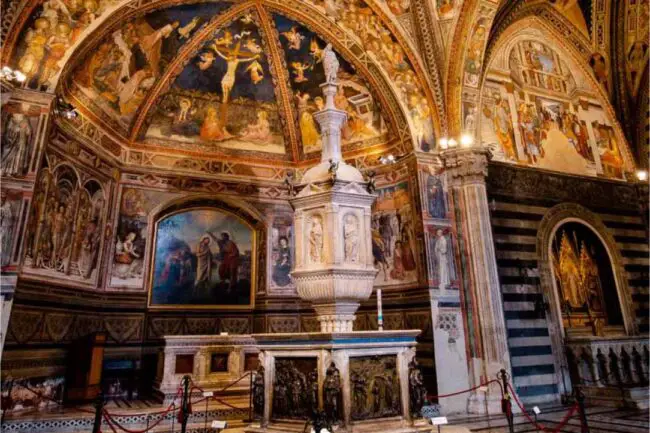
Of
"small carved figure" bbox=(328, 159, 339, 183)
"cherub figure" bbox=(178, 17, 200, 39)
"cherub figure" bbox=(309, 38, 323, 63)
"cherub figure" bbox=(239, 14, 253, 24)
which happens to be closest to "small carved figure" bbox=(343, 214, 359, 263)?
"small carved figure" bbox=(328, 159, 339, 183)

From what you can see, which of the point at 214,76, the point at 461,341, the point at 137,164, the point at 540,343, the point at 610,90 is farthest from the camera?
the point at 610,90

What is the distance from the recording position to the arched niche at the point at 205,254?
36.8 feet

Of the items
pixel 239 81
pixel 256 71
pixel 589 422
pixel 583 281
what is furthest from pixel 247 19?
pixel 589 422

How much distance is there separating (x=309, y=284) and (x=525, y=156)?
8.15 m

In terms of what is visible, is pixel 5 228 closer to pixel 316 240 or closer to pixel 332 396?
pixel 316 240

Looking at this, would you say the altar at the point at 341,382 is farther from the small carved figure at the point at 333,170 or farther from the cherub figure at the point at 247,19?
the cherub figure at the point at 247,19

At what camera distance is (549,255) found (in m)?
10.9

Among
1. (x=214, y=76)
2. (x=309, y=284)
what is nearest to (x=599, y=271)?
(x=309, y=284)

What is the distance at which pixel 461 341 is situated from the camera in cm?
943

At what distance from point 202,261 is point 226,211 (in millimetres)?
1528

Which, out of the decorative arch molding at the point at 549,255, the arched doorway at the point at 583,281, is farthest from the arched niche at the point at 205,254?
the arched doorway at the point at 583,281

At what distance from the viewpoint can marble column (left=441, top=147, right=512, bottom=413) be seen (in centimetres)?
902

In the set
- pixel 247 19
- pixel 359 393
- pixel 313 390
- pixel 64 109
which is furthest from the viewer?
pixel 247 19

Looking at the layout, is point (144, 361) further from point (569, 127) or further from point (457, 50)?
point (569, 127)
